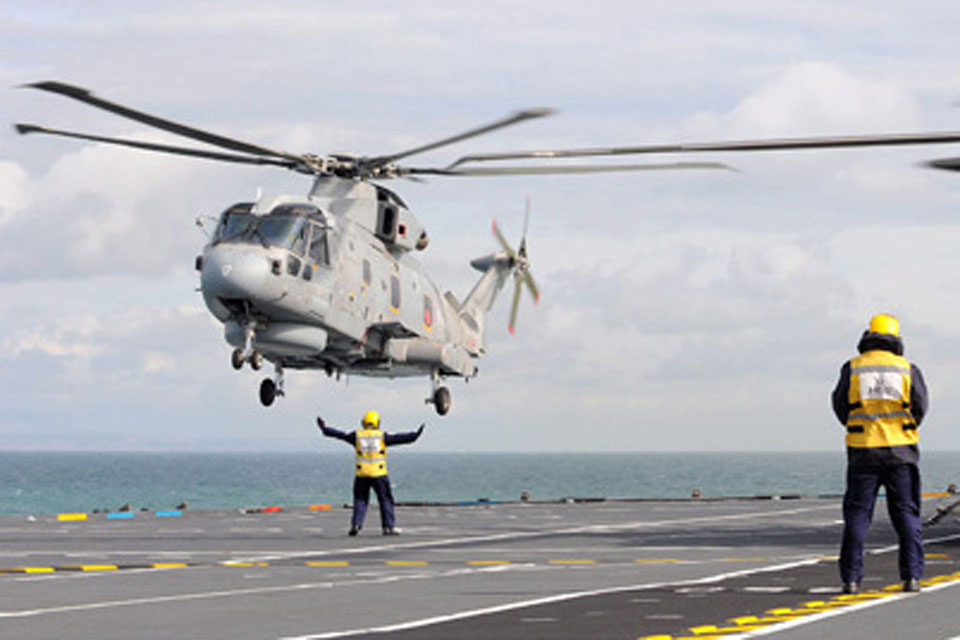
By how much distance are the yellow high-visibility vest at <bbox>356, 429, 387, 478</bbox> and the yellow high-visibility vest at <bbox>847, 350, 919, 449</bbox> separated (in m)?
14.3

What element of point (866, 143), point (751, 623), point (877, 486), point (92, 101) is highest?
point (92, 101)

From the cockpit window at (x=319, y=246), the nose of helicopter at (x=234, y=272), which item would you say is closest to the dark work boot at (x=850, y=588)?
the nose of helicopter at (x=234, y=272)

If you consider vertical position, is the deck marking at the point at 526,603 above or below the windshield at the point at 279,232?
below

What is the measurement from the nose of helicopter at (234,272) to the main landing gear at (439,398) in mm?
8084

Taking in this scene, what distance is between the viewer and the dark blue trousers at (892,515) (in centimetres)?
1522

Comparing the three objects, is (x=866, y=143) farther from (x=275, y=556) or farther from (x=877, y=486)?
(x=275, y=556)

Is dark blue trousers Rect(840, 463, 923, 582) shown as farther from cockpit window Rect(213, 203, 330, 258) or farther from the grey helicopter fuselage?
cockpit window Rect(213, 203, 330, 258)

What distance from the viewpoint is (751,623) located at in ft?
42.2

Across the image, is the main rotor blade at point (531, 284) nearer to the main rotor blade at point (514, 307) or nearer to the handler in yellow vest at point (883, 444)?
the main rotor blade at point (514, 307)

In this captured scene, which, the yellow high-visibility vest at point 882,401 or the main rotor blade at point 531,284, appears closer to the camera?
the yellow high-visibility vest at point 882,401

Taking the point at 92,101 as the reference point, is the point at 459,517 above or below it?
below

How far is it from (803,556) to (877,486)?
5830 mm

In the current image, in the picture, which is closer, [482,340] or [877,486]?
[877,486]

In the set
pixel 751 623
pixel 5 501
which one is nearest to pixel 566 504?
pixel 751 623
